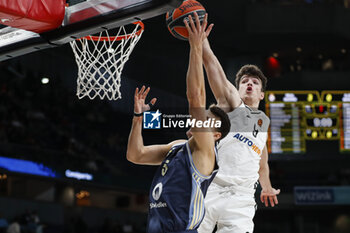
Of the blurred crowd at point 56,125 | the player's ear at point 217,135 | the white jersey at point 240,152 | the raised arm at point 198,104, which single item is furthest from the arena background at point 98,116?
the raised arm at point 198,104

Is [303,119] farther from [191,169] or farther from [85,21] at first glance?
[191,169]

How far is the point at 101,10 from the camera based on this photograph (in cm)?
407

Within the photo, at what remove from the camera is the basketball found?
4.21 metres

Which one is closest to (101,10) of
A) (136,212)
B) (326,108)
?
(326,108)

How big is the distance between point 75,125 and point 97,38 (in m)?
10.4

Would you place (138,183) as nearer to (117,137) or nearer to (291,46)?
(117,137)

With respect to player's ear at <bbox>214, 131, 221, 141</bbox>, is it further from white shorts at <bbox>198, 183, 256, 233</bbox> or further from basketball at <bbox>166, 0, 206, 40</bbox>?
basketball at <bbox>166, 0, 206, 40</bbox>

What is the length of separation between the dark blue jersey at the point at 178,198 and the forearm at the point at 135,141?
16.8 inches

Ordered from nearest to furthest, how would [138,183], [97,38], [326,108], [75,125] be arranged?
[97,38], [326,108], [75,125], [138,183]

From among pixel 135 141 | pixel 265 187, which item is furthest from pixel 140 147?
pixel 265 187

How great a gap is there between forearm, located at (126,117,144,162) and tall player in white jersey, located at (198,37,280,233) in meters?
0.77

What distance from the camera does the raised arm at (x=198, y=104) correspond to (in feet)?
11.0

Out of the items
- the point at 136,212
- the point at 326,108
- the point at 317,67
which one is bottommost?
the point at 136,212

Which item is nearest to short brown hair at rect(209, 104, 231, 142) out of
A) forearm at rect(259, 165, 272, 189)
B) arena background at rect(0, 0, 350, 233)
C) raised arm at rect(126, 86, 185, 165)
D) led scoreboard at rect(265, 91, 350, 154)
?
raised arm at rect(126, 86, 185, 165)
